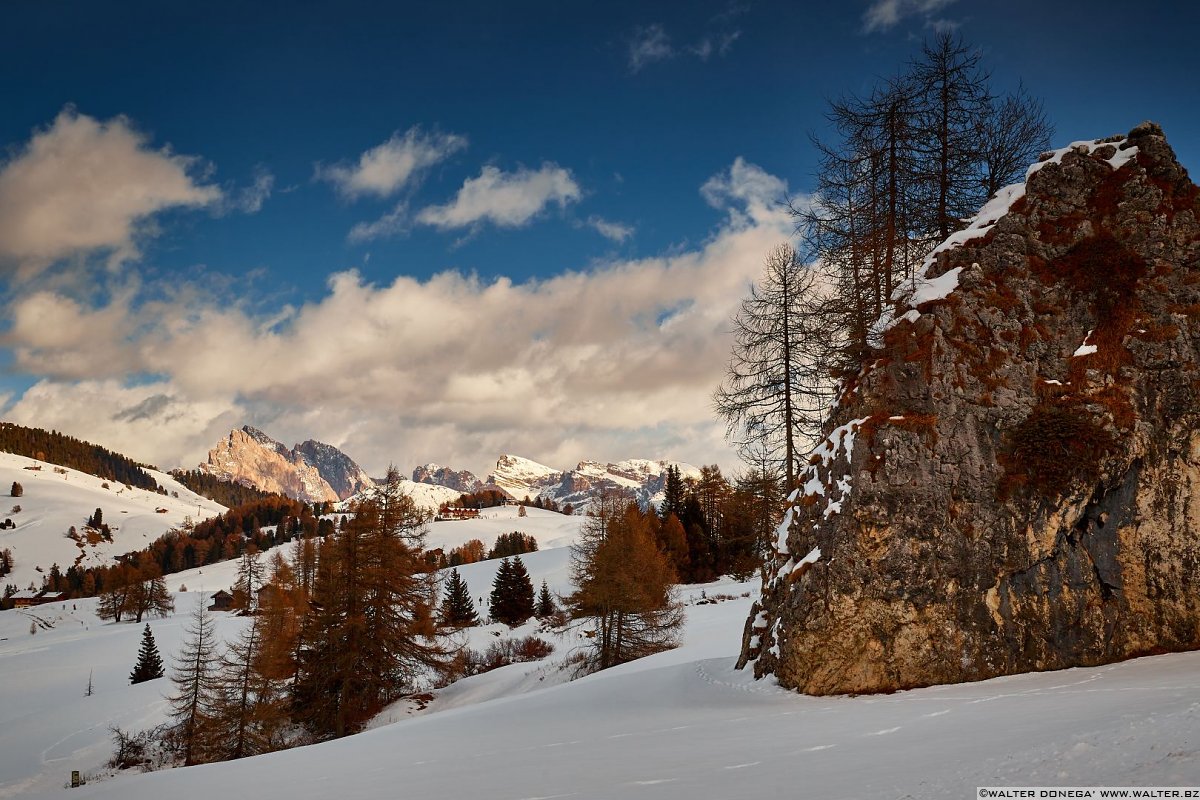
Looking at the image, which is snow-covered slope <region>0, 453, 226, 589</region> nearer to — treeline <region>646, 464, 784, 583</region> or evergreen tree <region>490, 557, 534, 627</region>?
evergreen tree <region>490, 557, 534, 627</region>

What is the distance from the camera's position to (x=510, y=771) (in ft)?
25.7

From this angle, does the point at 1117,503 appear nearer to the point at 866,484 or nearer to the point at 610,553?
the point at 866,484

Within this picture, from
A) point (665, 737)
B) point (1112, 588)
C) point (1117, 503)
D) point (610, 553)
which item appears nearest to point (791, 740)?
point (665, 737)

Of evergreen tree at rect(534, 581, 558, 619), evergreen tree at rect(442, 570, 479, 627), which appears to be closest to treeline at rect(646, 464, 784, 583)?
evergreen tree at rect(534, 581, 558, 619)

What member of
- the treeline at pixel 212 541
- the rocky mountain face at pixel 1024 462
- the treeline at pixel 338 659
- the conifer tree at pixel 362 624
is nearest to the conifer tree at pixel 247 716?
the treeline at pixel 338 659

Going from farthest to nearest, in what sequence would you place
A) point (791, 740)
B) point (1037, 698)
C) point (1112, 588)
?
point (1112, 588) < point (1037, 698) < point (791, 740)

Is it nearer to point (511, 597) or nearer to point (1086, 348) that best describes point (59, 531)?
point (511, 597)

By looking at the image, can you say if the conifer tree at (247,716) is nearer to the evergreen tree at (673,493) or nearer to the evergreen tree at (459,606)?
the evergreen tree at (459,606)

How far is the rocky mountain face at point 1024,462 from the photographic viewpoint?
11078 mm

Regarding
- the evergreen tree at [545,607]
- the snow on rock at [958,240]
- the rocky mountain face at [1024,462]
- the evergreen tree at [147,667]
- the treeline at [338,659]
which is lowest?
the evergreen tree at [147,667]

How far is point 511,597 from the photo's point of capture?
180ft

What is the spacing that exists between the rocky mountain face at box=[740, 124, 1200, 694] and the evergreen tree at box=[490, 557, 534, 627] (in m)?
43.8

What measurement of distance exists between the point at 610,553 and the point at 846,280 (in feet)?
52.9

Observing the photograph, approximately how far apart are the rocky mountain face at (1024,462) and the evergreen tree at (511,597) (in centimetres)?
4376
